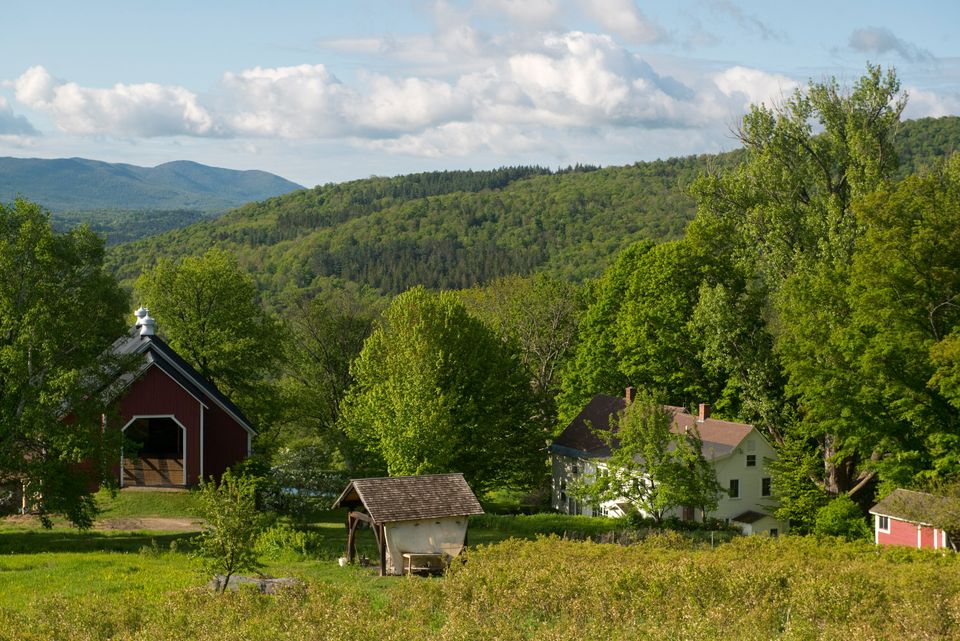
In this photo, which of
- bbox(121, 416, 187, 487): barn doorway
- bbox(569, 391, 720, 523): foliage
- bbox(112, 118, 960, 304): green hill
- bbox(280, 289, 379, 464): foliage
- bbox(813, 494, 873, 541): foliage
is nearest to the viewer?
bbox(569, 391, 720, 523): foliage

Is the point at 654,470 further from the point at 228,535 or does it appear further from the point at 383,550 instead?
the point at 228,535

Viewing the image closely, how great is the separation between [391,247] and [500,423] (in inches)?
5520

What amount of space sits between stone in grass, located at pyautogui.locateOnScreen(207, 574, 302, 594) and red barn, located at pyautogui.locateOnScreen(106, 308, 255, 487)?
16356 mm

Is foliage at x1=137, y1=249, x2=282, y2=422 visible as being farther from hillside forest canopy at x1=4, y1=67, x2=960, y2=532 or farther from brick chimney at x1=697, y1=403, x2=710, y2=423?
brick chimney at x1=697, y1=403, x2=710, y2=423

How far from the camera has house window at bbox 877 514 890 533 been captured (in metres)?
40.8

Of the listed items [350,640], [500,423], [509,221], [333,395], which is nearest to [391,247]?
[509,221]

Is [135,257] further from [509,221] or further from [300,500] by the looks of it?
[300,500]

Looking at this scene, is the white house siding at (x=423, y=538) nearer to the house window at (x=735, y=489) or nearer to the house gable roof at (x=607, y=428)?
the house gable roof at (x=607, y=428)

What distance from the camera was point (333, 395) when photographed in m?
60.8

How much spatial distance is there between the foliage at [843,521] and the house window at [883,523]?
909mm

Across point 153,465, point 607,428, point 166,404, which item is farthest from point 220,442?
point 607,428

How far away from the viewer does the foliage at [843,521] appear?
42281 mm

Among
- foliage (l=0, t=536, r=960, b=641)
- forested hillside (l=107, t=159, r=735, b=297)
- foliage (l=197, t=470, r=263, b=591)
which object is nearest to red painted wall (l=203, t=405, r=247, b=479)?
foliage (l=197, t=470, r=263, b=591)

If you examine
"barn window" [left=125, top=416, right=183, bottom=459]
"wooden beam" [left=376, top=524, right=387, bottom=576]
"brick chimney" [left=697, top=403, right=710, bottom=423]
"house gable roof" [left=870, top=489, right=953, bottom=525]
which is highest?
"brick chimney" [left=697, top=403, right=710, bottom=423]
